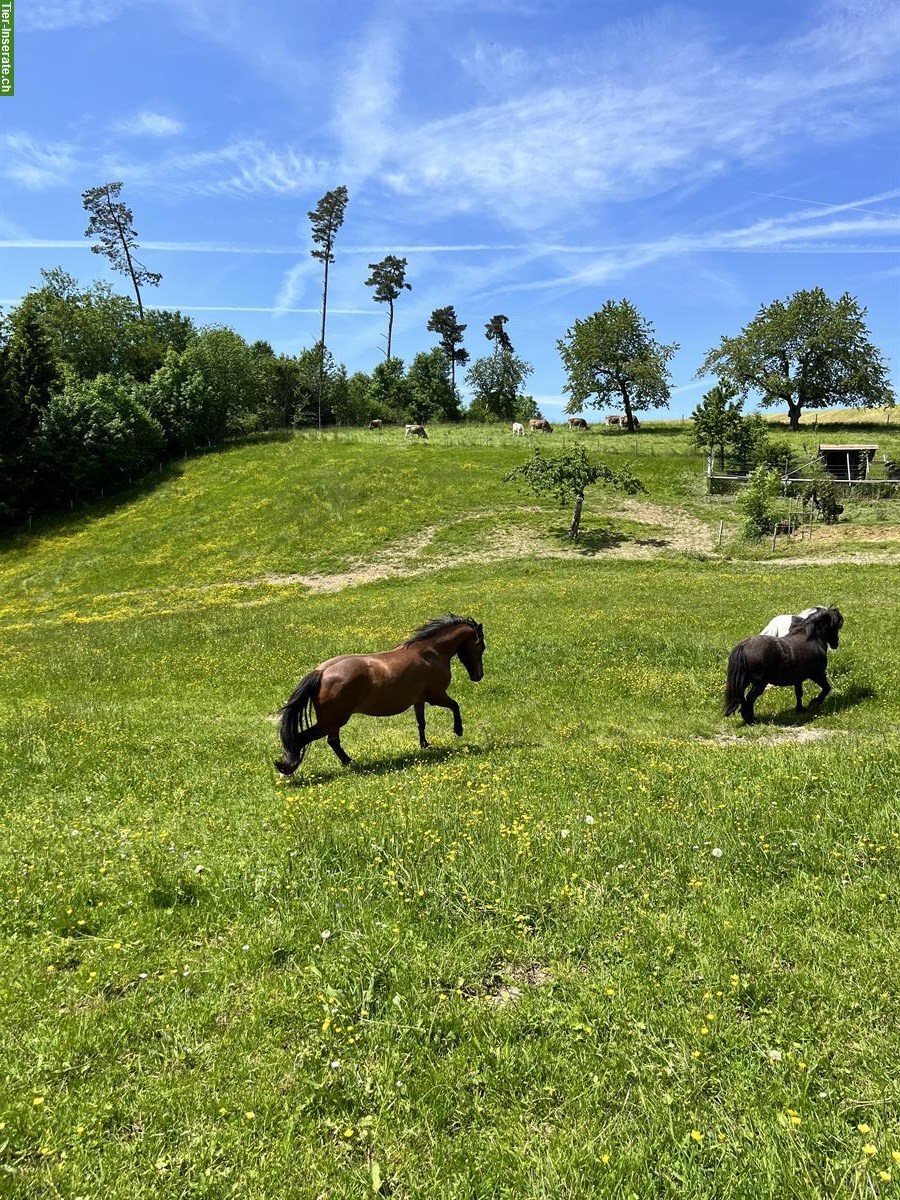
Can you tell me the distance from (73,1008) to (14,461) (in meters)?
65.6

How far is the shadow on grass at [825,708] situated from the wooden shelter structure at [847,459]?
49156mm

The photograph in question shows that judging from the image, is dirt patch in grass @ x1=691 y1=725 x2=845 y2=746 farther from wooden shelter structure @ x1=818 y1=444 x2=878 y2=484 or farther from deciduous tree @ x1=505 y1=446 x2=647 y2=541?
wooden shelter structure @ x1=818 y1=444 x2=878 y2=484

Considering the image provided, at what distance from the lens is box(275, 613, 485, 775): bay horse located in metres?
11.2

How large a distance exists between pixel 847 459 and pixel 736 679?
5354 centimetres

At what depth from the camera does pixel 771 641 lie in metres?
14.5

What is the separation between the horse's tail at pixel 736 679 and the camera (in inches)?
570

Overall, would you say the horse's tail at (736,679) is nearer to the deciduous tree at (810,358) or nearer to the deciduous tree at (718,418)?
the deciduous tree at (718,418)

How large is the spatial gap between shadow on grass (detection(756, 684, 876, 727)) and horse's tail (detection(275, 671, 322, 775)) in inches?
406

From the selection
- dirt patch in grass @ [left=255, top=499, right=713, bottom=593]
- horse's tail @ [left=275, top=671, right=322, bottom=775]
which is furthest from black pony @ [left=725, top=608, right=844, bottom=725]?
dirt patch in grass @ [left=255, top=499, right=713, bottom=593]

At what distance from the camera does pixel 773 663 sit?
14.4 metres

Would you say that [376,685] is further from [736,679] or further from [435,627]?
[736,679]

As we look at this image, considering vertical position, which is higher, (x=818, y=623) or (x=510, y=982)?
(x=818, y=623)

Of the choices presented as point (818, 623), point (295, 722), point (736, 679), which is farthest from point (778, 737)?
point (295, 722)

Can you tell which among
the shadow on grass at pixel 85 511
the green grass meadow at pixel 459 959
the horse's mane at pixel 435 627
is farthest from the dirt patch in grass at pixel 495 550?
the horse's mane at pixel 435 627
